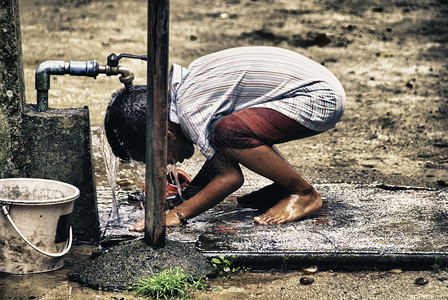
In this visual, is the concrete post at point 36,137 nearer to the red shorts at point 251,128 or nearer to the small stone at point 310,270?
the red shorts at point 251,128

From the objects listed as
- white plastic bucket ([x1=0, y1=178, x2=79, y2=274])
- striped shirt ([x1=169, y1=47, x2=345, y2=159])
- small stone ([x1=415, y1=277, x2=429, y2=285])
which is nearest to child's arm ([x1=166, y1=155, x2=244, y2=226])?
striped shirt ([x1=169, y1=47, x2=345, y2=159])

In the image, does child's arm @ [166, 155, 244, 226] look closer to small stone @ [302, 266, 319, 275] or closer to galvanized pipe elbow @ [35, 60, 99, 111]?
small stone @ [302, 266, 319, 275]

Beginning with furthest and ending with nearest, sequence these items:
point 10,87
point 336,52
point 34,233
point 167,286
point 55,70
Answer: point 336,52 → point 55,70 → point 10,87 → point 34,233 → point 167,286

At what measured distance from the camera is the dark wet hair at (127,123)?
389 cm

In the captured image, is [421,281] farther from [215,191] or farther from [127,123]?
A: [127,123]

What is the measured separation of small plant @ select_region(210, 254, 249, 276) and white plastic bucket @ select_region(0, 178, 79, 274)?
0.83 meters

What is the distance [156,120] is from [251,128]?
2.57 feet

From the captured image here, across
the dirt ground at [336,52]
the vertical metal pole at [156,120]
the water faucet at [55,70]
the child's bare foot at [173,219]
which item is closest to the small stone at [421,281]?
the vertical metal pole at [156,120]

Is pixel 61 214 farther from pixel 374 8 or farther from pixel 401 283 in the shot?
pixel 374 8

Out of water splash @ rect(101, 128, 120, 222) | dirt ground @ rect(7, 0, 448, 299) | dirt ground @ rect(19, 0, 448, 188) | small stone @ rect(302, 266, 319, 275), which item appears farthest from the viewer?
dirt ground @ rect(19, 0, 448, 188)

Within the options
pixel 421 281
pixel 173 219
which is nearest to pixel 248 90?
pixel 173 219

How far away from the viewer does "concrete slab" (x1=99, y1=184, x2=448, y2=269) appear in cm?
340

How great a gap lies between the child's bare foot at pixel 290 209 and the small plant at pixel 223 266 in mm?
585

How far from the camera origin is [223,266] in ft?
11.2
